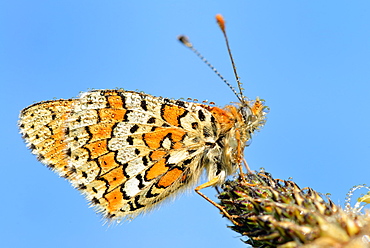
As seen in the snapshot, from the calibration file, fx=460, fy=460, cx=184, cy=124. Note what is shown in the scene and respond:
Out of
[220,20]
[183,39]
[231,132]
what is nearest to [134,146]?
[231,132]

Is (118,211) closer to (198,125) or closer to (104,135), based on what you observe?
(104,135)

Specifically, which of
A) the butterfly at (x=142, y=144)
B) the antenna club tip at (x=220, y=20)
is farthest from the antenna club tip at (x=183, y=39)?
the butterfly at (x=142, y=144)

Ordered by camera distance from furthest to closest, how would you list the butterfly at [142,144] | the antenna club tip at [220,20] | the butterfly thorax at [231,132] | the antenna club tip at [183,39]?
the butterfly at [142,144], the butterfly thorax at [231,132], the antenna club tip at [183,39], the antenna club tip at [220,20]

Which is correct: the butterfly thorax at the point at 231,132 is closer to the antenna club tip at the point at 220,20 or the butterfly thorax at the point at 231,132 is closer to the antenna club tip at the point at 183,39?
the antenna club tip at the point at 183,39

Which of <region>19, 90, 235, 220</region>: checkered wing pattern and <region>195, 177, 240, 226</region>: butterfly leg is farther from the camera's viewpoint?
<region>19, 90, 235, 220</region>: checkered wing pattern

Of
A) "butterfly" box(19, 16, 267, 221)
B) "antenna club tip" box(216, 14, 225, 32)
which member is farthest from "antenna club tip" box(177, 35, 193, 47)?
"butterfly" box(19, 16, 267, 221)

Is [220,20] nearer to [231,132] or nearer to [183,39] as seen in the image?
[183,39]

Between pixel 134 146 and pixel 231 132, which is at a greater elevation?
pixel 134 146

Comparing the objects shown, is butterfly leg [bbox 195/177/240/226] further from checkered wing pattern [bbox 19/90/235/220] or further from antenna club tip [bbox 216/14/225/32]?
antenna club tip [bbox 216/14/225/32]

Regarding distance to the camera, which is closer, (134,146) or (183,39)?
(183,39)

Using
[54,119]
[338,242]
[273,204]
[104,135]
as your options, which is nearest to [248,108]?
[104,135]

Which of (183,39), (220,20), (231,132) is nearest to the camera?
(220,20)
